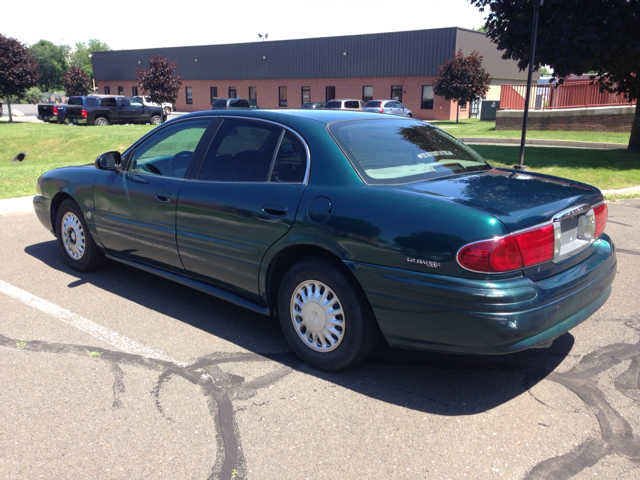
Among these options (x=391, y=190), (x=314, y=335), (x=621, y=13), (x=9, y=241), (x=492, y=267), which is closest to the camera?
(x=492, y=267)

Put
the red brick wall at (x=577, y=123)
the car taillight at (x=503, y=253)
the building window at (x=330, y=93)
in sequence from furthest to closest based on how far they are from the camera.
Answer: the building window at (x=330, y=93), the red brick wall at (x=577, y=123), the car taillight at (x=503, y=253)

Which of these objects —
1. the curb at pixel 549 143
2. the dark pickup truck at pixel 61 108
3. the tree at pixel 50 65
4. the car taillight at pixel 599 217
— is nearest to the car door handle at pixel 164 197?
the car taillight at pixel 599 217

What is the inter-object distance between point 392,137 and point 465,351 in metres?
1.69

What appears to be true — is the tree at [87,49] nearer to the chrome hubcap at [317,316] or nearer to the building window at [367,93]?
the building window at [367,93]

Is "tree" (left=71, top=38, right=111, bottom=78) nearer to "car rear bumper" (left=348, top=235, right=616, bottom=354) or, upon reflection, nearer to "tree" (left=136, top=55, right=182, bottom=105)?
"tree" (left=136, top=55, right=182, bottom=105)

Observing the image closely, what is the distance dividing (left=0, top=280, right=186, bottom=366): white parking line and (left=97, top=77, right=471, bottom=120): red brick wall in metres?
40.5

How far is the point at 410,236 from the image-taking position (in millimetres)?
3133

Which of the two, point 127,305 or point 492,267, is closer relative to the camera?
point 492,267

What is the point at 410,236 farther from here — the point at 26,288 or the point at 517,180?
the point at 26,288

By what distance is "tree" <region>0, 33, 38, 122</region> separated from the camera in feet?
106

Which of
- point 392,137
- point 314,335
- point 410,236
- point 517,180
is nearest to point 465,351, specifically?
point 410,236

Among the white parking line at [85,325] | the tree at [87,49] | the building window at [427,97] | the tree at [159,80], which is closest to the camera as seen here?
the white parking line at [85,325]

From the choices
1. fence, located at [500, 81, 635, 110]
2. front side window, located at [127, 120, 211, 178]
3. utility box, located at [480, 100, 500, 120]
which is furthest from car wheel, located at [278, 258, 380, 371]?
utility box, located at [480, 100, 500, 120]

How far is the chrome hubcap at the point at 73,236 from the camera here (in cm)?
562
